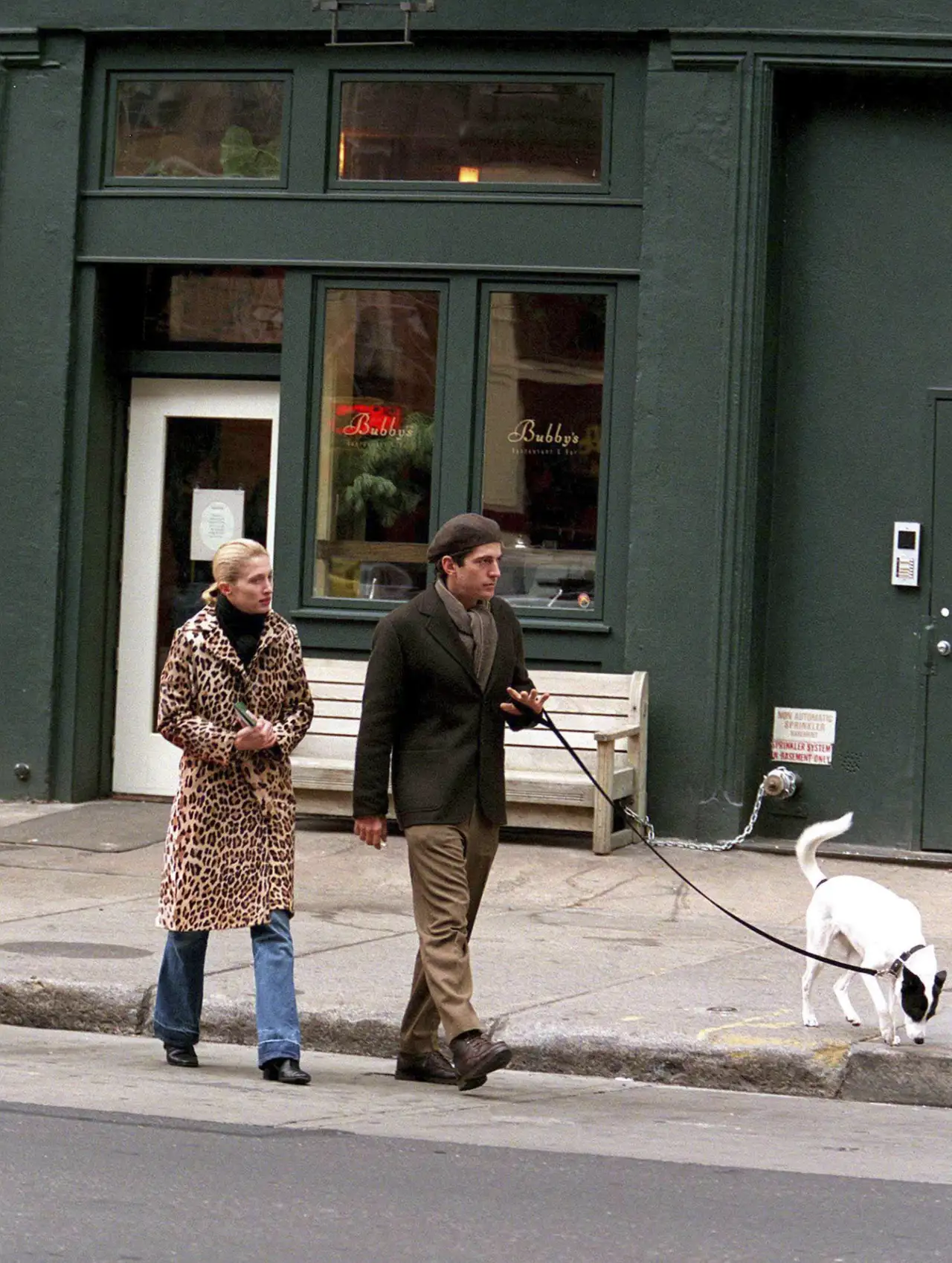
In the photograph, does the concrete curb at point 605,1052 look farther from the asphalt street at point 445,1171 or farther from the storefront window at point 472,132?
the storefront window at point 472,132

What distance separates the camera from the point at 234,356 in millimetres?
12398

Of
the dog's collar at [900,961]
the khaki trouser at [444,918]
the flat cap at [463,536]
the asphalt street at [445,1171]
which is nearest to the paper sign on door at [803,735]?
the dog's collar at [900,961]

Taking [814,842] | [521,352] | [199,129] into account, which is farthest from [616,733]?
[199,129]

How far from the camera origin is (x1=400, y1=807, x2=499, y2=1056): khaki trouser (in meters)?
6.67

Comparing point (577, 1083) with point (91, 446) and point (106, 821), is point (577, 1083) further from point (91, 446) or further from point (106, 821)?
point (91, 446)

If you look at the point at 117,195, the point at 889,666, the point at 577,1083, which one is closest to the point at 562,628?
the point at 889,666

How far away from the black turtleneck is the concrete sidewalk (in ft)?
5.03

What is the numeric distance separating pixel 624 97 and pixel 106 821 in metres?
5.15

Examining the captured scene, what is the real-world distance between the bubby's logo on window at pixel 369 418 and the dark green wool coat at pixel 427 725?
5.14 meters

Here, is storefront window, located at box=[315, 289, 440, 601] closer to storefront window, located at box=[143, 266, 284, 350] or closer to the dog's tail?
storefront window, located at box=[143, 266, 284, 350]

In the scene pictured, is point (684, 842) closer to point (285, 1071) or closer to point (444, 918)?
point (444, 918)

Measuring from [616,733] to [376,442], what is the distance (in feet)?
8.41

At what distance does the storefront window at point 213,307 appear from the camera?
40.5ft

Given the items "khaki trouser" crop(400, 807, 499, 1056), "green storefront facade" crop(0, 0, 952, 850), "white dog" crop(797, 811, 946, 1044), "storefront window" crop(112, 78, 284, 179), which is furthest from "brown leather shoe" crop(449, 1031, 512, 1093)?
"storefront window" crop(112, 78, 284, 179)
